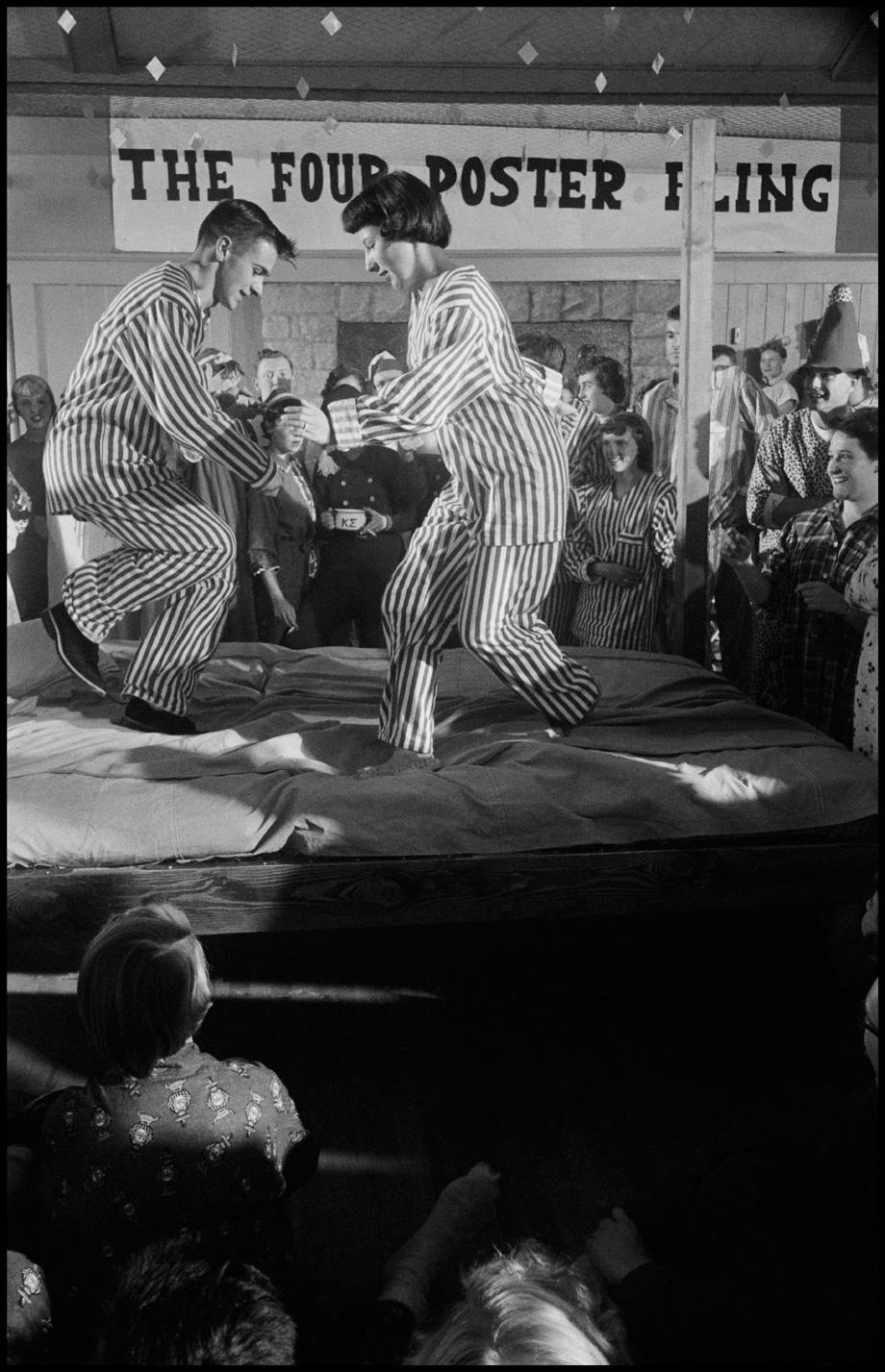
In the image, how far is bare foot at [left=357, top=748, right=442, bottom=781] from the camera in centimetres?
360

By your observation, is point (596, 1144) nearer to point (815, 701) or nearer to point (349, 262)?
point (815, 701)

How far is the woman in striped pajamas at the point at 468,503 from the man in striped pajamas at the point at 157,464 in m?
0.34

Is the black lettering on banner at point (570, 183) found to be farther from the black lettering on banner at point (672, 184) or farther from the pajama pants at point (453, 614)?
the pajama pants at point (453, 614)

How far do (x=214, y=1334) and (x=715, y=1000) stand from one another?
2.45m

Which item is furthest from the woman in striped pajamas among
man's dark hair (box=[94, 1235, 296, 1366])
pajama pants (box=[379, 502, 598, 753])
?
man's dark hair (box=[94, 1235, 296, 1366])

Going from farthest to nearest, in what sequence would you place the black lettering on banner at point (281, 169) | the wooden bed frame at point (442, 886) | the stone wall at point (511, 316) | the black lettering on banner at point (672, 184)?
the black lettering on banner at point (672, 184), the stone wall at point (511, 316), the black lettering on banner at point (281, 169), the wooden bed frame at point (442, 886)

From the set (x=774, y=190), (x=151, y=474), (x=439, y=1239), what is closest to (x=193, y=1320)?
(x=439, y=1239)

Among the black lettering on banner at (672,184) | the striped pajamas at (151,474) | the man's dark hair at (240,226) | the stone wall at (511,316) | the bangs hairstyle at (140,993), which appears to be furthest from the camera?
the black lettering on banner at (672,184)

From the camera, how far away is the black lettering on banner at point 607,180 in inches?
187

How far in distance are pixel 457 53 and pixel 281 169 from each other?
826mm

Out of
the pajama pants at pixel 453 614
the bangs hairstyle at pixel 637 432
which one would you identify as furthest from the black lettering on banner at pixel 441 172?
the pajama pants at pixel 453 614

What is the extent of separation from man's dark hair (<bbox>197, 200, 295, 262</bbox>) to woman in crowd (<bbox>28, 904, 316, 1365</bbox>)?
2.51m

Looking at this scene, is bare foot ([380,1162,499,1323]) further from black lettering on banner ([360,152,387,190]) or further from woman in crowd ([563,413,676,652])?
black lettering on banner ([360,152,387,190])

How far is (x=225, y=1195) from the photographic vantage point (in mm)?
1975
